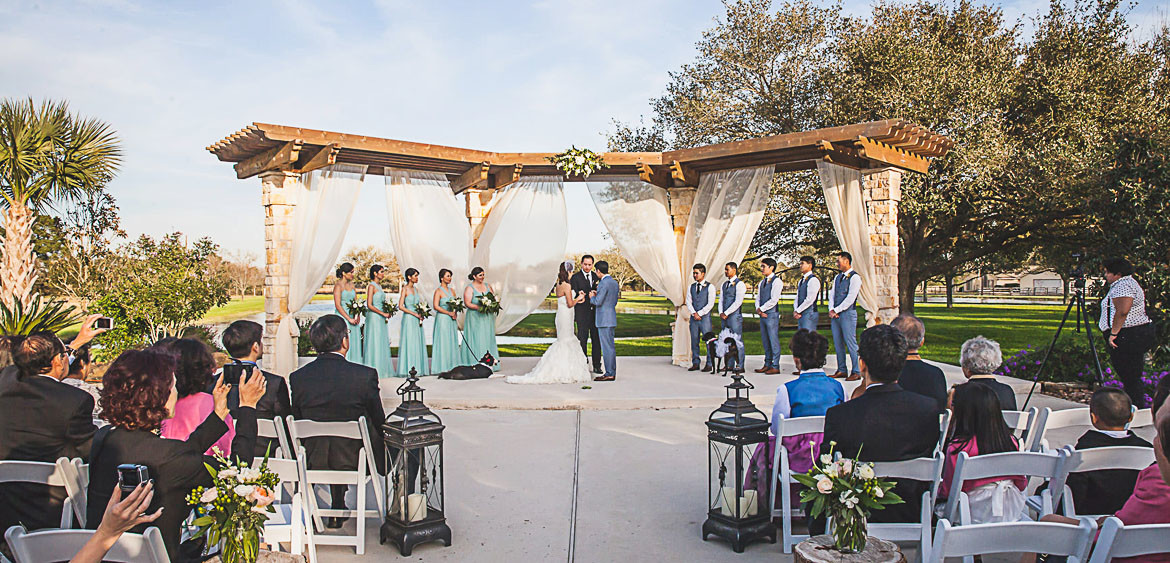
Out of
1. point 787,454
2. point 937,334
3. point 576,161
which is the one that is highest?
point 576,161

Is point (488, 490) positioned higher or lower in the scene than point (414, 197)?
lower

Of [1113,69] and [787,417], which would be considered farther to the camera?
[1113,69]

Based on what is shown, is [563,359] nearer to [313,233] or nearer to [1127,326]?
[313,233]

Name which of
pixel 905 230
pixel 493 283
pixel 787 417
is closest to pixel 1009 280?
pixel 905 230

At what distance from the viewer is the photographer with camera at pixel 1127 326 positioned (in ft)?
21.0

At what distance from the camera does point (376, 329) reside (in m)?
9.37

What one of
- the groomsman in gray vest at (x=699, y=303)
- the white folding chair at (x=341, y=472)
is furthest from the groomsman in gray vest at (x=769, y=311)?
the white folding chair at (x=341, y=472)

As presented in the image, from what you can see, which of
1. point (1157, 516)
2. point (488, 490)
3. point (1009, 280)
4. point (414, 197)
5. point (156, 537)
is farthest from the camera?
point (1009, 280)

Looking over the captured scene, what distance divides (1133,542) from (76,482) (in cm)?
358

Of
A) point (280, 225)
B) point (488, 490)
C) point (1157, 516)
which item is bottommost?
point (488, 490)

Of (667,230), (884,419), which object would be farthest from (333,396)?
(667,230)

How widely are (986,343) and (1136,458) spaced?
0.79 metres

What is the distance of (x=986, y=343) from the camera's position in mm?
3516

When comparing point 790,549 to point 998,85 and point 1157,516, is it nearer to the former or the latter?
point 1157,516
